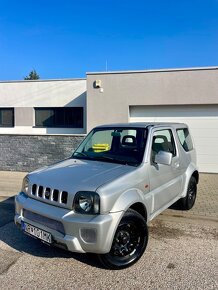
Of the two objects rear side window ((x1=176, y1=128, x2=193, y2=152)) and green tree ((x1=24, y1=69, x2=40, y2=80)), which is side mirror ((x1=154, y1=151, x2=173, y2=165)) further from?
green tree ((x1=24, y1=69, x2=40, y2=80))

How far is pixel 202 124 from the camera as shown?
36.3 ft

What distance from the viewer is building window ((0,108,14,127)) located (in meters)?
16.1

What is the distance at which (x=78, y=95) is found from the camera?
48.7 feet

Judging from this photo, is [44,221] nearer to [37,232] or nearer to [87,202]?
[37,232]

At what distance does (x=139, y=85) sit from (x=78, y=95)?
4.48m

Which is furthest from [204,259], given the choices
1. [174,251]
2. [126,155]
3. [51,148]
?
[51,148]

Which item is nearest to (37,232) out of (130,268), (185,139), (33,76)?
(130,268)

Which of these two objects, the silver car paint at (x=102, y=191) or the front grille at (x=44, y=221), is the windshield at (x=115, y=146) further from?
the front grille at (x=44, y=221)

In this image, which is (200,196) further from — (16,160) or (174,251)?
(16,160)

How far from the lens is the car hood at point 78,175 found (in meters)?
3.62

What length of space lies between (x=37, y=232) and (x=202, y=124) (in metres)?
8.77

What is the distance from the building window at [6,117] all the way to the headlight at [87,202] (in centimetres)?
1358

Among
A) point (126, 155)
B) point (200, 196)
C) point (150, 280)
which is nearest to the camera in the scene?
point (150, 280)

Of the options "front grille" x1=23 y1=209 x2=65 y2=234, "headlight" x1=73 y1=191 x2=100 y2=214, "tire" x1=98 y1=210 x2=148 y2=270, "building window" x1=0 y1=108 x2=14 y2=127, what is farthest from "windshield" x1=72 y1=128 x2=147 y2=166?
"building window" x1=0 y1=108 x2=14 y2=127
